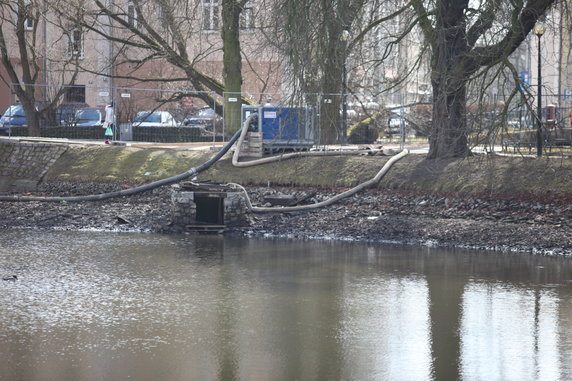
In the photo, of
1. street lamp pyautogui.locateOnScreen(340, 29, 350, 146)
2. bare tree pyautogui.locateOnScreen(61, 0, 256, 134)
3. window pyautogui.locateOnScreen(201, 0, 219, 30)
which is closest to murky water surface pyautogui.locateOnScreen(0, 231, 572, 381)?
street lamp pyautogui.locateOnScreen(340, 29, 350, 146)

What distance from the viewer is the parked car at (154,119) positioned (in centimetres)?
3377

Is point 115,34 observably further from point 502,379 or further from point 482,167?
point 502,379

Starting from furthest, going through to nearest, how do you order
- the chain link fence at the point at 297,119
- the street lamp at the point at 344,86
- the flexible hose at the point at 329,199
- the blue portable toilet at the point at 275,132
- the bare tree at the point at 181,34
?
the bare tree at the point at 181,34 < the blue portable toilet at the point at 275,132 < the flexible hose at the point at 329,199 < the chain link fence at the point at 297,119 < the street lamp at the point at 344,86

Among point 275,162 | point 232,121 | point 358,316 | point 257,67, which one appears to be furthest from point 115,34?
point 358,316

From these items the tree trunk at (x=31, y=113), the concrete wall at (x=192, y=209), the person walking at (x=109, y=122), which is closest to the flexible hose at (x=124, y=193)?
the concrete wall at (x=192, y=209)

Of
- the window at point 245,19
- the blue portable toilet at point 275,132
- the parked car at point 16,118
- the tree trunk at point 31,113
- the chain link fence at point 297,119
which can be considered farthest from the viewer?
the parked car at point 16,118

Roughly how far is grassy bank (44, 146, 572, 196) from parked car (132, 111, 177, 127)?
4194mm

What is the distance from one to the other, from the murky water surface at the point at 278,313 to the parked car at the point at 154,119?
13226 mm

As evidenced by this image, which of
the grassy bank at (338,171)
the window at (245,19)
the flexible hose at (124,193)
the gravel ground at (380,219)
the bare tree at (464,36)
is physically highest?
the window at (245,19)

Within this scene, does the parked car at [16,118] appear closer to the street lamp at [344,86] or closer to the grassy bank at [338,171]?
the grassy bank at [338,171]

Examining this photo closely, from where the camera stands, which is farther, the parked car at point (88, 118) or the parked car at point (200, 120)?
the parked car at point (200, 120)

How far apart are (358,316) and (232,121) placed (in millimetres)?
17952

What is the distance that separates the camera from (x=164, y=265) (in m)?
18.3

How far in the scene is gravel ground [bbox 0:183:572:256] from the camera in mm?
20875
